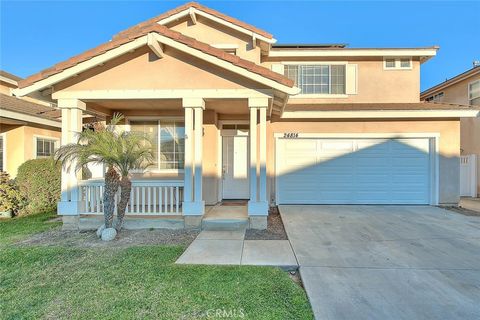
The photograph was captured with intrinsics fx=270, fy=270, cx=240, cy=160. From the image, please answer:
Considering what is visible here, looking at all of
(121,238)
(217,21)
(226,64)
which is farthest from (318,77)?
(121,238)

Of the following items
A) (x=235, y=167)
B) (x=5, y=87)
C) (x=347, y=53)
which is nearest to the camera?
(x=235, y=167)

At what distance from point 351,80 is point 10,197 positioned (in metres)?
12.4

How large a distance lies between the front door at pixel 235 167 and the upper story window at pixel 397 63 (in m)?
6.50

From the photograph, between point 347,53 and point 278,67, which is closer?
point 347,53

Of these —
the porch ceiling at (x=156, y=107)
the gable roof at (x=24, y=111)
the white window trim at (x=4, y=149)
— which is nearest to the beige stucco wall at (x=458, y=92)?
the porch ceiling at (x=156, y=107)

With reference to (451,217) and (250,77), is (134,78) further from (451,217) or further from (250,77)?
(451,217)

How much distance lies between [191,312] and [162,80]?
17.0ft

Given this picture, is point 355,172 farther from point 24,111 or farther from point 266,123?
point 24,111

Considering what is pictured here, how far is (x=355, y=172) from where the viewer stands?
375 inches

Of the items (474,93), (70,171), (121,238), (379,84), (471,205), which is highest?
(474,93)

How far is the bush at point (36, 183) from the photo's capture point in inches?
332

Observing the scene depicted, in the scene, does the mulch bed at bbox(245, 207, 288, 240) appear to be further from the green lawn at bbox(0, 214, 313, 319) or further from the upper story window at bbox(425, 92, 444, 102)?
the upper story window at bbox(425, 92, 444, 102)

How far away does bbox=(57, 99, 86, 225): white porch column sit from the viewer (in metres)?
6.57

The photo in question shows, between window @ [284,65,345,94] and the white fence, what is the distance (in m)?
6.67
